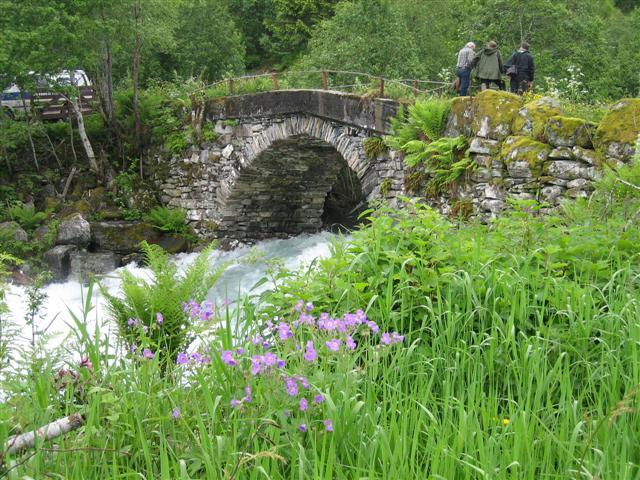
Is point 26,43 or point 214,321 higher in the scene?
point 26,43

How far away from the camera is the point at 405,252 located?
446 cm

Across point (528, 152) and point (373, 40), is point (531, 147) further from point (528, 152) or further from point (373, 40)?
point (373, 40)

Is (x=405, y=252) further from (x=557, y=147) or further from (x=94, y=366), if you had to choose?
(x=557, y=147)

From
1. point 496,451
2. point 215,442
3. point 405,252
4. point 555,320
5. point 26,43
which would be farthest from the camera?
point 26,43

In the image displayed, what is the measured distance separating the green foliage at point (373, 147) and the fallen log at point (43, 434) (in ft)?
31.2

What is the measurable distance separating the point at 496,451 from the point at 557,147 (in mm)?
6613

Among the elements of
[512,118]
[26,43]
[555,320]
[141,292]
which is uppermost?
[26,43]

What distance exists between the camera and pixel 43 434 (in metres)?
2.78

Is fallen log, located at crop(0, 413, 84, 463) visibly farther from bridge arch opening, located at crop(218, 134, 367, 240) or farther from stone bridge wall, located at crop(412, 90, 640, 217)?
bridge arch opening, located at crop(218, 134, 367, 240)

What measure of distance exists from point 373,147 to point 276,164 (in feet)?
17.5

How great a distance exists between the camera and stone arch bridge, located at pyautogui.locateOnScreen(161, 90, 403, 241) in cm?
1259

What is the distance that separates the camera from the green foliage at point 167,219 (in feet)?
58.4

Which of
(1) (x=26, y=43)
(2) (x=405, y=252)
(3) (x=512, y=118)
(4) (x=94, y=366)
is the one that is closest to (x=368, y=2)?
(1) (x=26, y=43)

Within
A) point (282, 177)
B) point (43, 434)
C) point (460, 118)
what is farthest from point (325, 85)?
point (43, 434)
